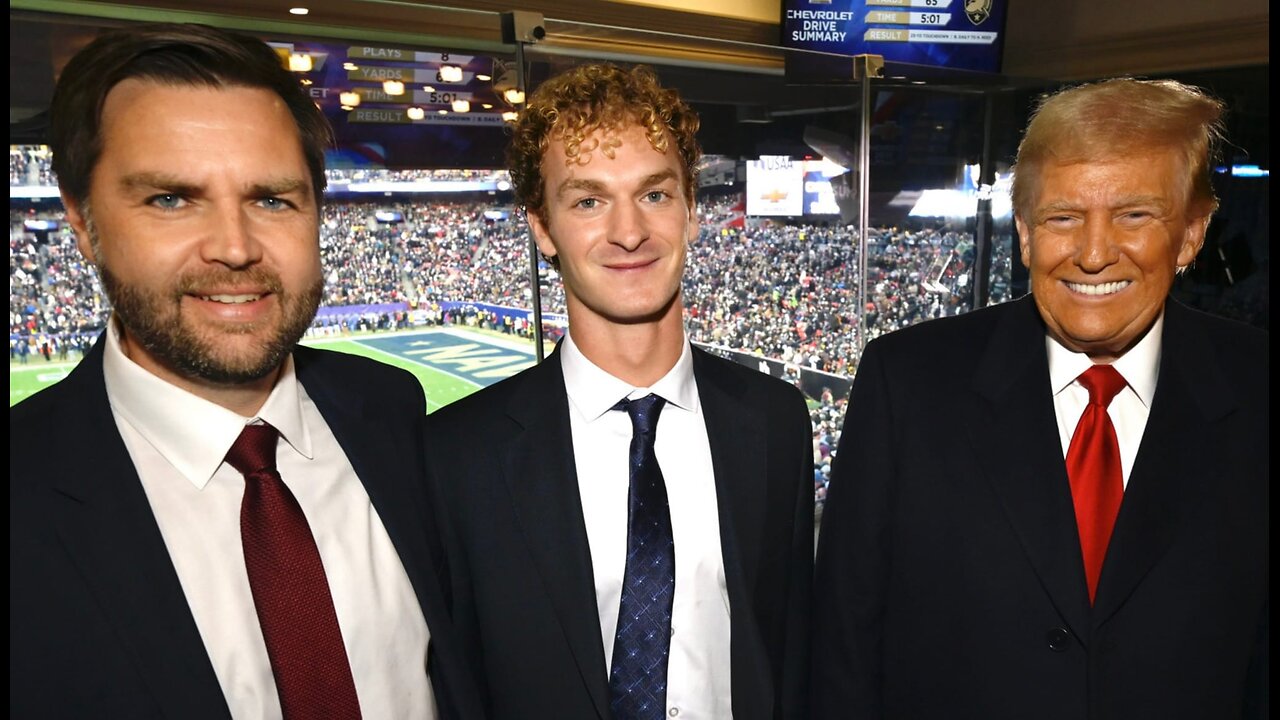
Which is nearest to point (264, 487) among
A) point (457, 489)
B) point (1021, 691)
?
point (457, 489)

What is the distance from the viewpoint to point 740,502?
6.00 ft

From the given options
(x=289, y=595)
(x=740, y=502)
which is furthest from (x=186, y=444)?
(x=740, y=502)

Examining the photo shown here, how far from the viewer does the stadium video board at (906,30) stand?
5.00 meters

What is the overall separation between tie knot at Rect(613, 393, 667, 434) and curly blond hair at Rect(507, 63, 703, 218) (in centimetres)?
43

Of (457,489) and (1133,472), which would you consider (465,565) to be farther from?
(1133,472)

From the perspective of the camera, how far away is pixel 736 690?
5.73 ft

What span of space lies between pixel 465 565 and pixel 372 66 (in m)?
2.10

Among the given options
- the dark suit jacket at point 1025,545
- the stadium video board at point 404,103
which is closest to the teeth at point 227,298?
the dark suit jacket at point 1025,545

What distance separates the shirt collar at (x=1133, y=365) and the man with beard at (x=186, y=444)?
1300 mm

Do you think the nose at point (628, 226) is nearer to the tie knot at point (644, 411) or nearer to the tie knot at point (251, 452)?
the tie knot at point (644, 411)

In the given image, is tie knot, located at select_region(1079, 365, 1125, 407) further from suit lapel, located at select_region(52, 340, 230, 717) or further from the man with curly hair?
suit lapel, located at select_region(52, 340, 230, 717)

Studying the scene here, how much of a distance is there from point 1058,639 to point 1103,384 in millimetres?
465

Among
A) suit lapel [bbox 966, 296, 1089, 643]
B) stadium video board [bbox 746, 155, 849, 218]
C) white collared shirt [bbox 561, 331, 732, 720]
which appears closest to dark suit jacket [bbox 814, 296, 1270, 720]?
suit lapel [bbox 966, 296, 1089, 643]

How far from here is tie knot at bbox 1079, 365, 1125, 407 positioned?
168cm
